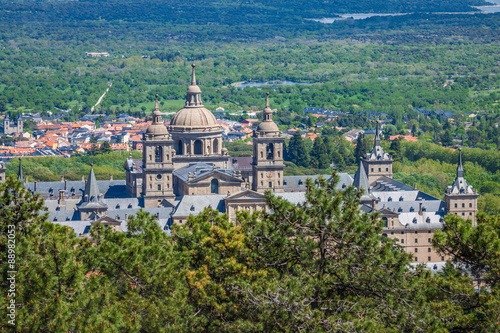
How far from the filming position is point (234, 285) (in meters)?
38.8

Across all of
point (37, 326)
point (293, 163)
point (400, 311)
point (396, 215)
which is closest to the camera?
point (37, 326)

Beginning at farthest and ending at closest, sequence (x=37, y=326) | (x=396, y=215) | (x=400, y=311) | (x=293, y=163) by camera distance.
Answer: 1. (x=293, y=163)
2. (x=396, y=215)
3. (x=400, y=311)
4. (x=37, y=326)

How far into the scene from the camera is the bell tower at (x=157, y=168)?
304 ft

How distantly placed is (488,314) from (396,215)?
51.4 metres

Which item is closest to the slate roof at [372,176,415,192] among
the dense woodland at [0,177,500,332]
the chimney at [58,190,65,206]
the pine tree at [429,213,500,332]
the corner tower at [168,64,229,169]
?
the corner tower at [168,64,229,169]

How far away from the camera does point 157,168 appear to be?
92938mm

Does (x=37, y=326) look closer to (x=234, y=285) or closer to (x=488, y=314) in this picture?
(x=234, y=285)

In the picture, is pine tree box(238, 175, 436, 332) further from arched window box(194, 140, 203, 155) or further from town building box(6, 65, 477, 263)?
arched window box(194, 140, 203, 155)

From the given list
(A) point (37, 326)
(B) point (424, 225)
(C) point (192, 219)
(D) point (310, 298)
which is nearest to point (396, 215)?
(B) point (424, 225)

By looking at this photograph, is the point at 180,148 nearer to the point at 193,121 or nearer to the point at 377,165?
the point at 193,121

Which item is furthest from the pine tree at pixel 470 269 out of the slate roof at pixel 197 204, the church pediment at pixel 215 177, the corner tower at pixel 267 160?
the corner tower at pixel 267 160

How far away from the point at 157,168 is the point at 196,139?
8.83m

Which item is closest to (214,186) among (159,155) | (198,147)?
(159,155)

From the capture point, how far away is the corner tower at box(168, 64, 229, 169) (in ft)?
329
